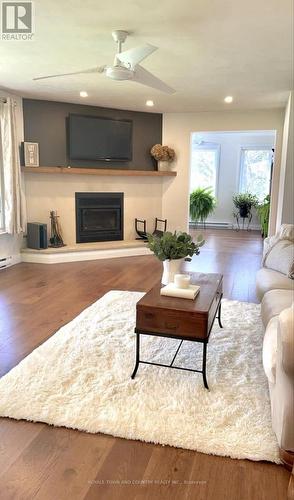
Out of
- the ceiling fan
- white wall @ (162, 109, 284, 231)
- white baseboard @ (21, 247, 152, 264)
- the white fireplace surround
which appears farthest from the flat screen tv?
the ceiling fan

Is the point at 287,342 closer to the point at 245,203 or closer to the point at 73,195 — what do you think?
the point at 73,195

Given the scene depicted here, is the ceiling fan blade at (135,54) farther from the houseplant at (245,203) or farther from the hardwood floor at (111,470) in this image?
the houseplant at (245,203)

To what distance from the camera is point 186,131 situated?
21.0 feet

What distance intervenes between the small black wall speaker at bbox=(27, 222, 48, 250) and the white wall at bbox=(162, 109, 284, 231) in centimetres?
230

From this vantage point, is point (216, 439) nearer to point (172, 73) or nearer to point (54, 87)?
point (172, 73)

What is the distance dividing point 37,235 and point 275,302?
410 cm

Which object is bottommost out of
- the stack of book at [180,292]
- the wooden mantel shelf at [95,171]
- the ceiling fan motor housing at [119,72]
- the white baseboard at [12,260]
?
the white baseboard at [12,260]

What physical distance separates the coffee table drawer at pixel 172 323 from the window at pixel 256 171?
8330mm

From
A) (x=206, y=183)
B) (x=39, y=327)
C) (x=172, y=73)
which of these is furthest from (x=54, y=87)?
(x=206, y=183)

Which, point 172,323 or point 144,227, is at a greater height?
point 144,227

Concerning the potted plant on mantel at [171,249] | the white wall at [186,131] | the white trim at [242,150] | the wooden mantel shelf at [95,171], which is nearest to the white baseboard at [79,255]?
the white wall at [186,131]

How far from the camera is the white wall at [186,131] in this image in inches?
236

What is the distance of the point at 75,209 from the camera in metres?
6.22

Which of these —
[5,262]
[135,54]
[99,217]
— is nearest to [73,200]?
[99,217]
